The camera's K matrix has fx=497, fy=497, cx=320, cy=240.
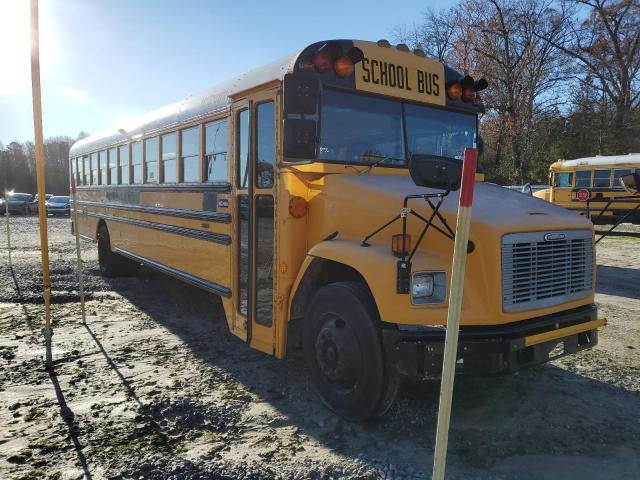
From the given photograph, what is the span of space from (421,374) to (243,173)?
2.19 m

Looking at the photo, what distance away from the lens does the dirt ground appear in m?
2.65

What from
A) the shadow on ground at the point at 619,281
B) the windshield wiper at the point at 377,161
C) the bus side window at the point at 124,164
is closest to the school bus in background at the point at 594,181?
the shadow on ground at the point at 619,281

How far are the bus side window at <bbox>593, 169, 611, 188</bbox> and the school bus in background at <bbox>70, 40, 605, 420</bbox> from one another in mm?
15654

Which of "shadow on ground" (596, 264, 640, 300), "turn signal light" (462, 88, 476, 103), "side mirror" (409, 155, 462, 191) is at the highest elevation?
"turn signal light" (462, 88, 476, 103)

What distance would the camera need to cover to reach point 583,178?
58.7 feet

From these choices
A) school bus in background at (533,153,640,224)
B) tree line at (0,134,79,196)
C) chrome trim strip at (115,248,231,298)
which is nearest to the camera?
chrome trim strip at (115,248,231,298)

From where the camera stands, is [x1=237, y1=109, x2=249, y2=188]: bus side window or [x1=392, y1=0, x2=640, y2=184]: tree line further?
[x1=392, y1=0, x2=640, y2=184]: tree line

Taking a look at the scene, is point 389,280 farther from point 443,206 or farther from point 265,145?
point 265,145

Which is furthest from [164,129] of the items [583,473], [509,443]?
[583,473]

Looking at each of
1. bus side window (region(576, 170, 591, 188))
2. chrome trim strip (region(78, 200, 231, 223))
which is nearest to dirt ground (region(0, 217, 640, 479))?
chrome trim strip (region(78, 200, 231, 223))

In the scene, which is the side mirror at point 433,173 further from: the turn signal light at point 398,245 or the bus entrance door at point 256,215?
the bus entrance door at point 256,215

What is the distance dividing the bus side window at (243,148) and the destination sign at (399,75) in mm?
968

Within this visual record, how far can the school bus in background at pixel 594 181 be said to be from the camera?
1623 centimetres

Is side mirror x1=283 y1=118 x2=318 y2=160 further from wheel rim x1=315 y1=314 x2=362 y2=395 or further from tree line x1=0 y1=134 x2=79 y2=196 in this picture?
tree line x1=0 y1=134 x2=79 y2=196
